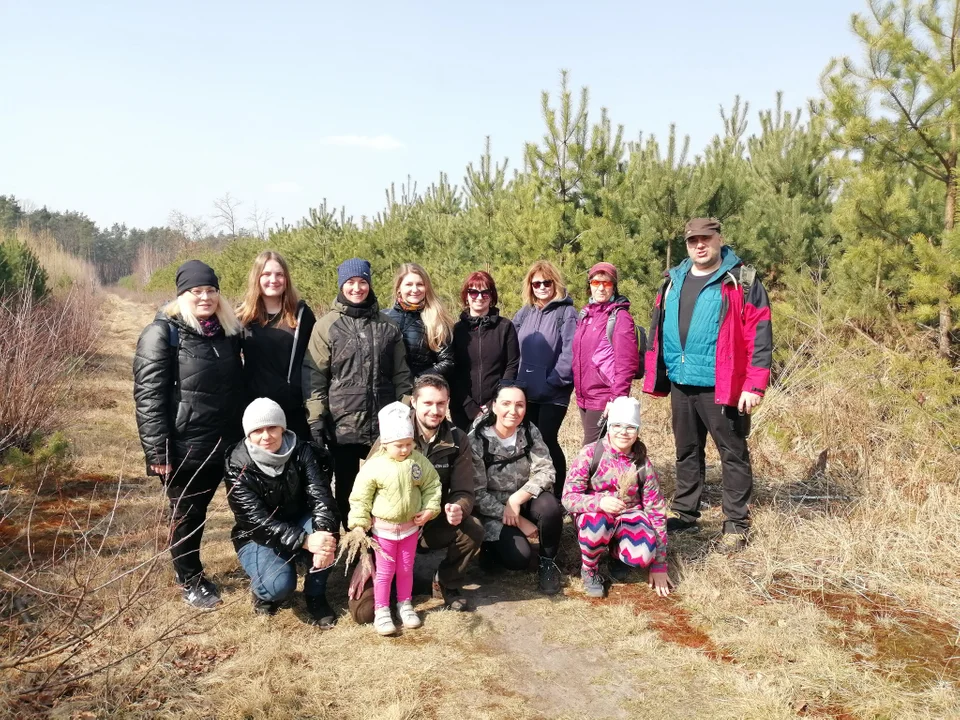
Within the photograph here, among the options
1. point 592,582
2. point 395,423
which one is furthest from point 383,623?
point 592,582

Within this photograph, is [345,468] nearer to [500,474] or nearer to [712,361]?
[500,474]

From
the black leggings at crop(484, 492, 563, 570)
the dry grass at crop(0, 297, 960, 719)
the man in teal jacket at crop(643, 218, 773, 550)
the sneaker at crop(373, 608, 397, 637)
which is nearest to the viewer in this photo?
the dry grass at crop(0, 297, 960, 719)

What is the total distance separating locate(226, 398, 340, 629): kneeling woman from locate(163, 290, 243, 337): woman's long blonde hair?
46 centimetres

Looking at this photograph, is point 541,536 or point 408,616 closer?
point 408,616

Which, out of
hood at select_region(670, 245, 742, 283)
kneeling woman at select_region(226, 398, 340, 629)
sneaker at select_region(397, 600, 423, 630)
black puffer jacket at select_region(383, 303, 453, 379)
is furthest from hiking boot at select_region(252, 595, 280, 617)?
hood at select_region(670, 245, 742, 283)

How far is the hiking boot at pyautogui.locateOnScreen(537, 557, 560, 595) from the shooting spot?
400 cm

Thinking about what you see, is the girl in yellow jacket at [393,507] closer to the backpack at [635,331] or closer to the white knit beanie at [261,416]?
the white knit beanie at [261,416]

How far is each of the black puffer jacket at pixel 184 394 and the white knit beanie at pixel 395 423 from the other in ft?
2.65

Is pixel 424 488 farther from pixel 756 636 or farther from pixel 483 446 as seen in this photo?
pixel 756 636

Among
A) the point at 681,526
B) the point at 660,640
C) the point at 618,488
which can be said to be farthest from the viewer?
the point at 681,526

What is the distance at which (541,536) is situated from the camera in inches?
163

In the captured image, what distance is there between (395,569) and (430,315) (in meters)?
1.52

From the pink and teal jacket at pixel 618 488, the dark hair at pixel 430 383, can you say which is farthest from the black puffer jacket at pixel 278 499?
the pink and teal jacket at pixel 618 488

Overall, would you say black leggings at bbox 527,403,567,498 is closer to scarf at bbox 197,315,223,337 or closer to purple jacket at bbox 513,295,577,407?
purple jacket at bbox 513,295,577,407
